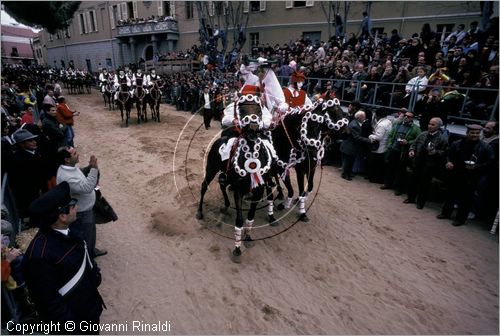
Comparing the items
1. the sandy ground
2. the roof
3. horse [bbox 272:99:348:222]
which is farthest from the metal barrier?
the roof

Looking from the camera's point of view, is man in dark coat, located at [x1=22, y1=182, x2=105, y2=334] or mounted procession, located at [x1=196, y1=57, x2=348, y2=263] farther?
mounted procession, located at [x1=196, y1=57, x2=348, y2=263]

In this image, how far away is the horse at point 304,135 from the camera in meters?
5.50

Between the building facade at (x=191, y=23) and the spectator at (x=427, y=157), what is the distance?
12.9 meters

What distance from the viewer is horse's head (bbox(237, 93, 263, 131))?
14.1 ft

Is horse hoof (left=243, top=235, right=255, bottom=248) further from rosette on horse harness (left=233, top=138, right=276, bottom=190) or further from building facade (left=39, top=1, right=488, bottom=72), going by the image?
building facade (left=39, top=1, right=488, bottom=72)

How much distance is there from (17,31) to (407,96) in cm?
8641

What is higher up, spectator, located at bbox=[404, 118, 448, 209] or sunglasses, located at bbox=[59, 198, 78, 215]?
sunglasses, located at bbox=[59, 198, 78, 215]

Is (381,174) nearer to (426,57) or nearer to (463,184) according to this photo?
(463,184)

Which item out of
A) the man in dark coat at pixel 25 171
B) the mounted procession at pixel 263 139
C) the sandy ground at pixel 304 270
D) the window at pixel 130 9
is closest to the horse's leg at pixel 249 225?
the mounted procession at pixel 263 139

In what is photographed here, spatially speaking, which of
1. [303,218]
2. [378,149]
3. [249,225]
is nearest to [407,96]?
[378,149]

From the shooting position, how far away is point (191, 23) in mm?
33031

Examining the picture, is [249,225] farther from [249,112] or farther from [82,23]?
[82,23]

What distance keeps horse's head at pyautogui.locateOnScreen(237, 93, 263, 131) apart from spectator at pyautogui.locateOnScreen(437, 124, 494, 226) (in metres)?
4.45

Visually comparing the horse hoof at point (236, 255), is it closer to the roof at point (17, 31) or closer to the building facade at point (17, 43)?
the building facade at point (17, 43)
